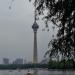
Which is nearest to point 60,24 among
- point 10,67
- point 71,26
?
point 71,26

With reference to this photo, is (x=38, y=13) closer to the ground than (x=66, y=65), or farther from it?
farther from it

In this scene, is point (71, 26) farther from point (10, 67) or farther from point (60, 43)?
point (10, 67)

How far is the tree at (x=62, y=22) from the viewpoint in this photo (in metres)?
7.79

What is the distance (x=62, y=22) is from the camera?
26.3 ft

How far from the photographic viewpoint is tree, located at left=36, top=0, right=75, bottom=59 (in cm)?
779

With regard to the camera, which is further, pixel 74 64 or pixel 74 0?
pixel 74 64

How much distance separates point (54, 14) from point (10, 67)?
7823 cm

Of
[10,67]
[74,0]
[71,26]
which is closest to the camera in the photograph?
[74,0]

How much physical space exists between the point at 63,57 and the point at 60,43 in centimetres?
44

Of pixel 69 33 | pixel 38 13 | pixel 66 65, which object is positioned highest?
pixel 38 13

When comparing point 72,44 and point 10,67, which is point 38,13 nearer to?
point 72,44

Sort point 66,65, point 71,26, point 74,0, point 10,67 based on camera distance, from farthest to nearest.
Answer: point 10,67, point 66,65, point 71,26, point 74,0

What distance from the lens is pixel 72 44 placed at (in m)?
8.06

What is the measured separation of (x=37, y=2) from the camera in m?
7.88
